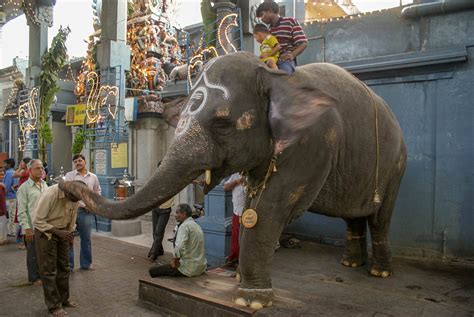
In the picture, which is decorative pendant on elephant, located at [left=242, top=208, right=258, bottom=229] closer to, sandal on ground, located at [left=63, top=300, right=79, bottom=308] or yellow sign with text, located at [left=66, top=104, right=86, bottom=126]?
sandal on ground, located at [left=63, top=300, right=79, bottom=308]

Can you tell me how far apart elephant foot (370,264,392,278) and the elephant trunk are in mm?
2702

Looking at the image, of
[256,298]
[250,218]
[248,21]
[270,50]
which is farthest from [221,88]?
→ [248,21]

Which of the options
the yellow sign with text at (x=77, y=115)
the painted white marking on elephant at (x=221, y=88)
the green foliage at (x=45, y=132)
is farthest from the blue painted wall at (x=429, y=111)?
the green foliage at (x=45, y=132)

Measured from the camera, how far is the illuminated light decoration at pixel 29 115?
1295 cm

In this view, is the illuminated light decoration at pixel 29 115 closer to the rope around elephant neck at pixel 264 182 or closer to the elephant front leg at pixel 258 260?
the rope around elephant neck at pixel 264 182

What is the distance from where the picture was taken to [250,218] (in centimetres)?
349

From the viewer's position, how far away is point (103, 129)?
9.62 m

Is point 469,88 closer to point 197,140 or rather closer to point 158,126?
point 197,140

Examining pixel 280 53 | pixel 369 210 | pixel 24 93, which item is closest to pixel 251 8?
pixel 280 53

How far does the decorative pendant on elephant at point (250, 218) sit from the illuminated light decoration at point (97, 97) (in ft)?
22.4

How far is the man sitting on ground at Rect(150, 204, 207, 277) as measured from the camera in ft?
15.0

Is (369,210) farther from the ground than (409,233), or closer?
farther from the ground

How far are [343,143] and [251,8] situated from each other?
376 cm

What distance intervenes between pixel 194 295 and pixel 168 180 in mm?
1444
